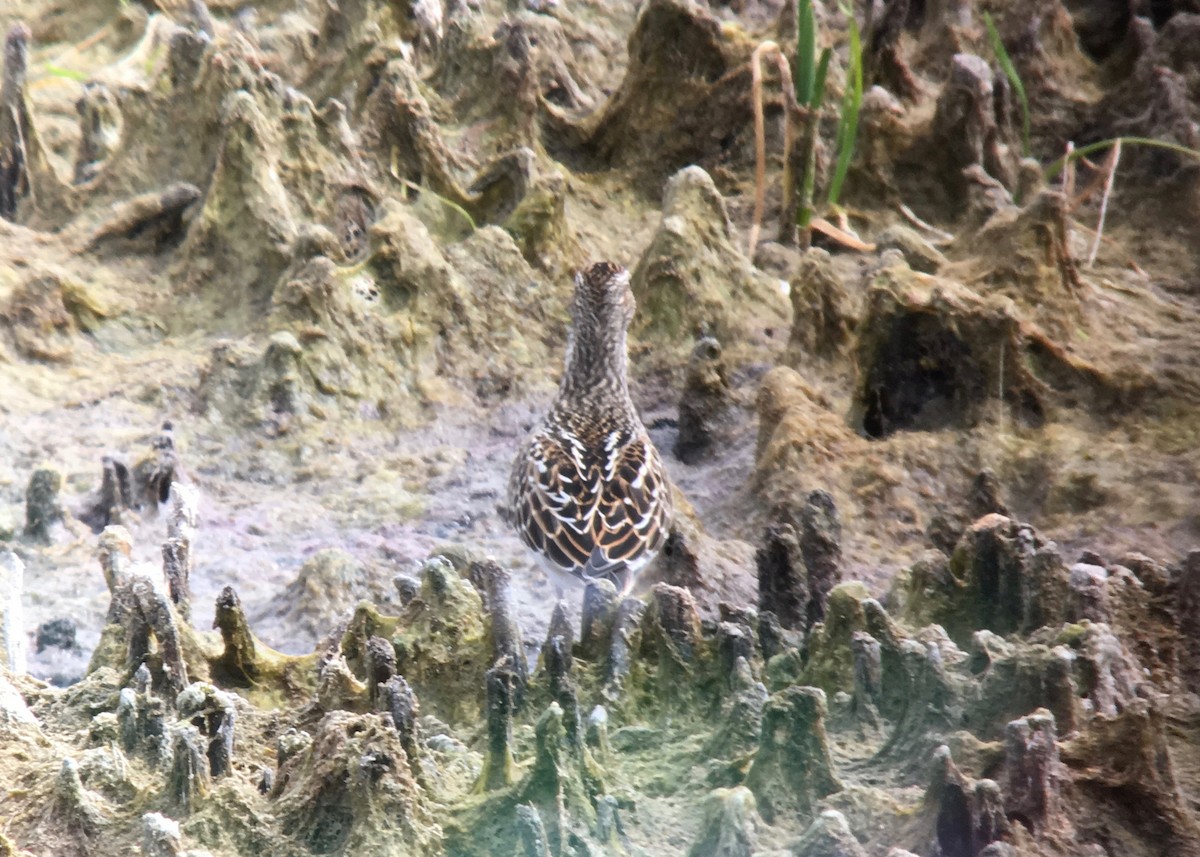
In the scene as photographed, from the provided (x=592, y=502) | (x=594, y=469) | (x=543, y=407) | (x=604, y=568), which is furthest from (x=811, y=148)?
(x=604, y=568)

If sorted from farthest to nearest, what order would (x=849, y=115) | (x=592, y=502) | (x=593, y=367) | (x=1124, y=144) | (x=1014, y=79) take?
(x=1124, y=144) → (x=1014, y=79) → (x=849, y=115) → (x=593, y=367) → (x=592, y=502)

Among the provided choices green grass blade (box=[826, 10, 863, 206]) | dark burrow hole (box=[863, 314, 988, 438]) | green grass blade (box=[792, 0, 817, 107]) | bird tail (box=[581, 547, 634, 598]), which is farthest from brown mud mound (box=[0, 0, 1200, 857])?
green grass blade (box=[792, 0, 817, 107])

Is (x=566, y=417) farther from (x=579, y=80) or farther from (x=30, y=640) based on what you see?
(x=579, y=80)

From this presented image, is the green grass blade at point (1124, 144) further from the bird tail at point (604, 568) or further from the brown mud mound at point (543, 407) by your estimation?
the bird tail at point (604, 568)

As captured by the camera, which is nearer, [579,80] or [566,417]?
[566,417]

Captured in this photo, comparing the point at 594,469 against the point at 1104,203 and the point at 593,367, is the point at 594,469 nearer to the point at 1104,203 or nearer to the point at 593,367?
the point at 593,367

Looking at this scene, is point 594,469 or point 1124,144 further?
point 1124,144

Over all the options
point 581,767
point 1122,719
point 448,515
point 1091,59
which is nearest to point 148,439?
point 448,515

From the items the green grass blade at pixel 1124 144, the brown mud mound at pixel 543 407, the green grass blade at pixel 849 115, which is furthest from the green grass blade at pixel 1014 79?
the green grass blade at pixel 849 115
